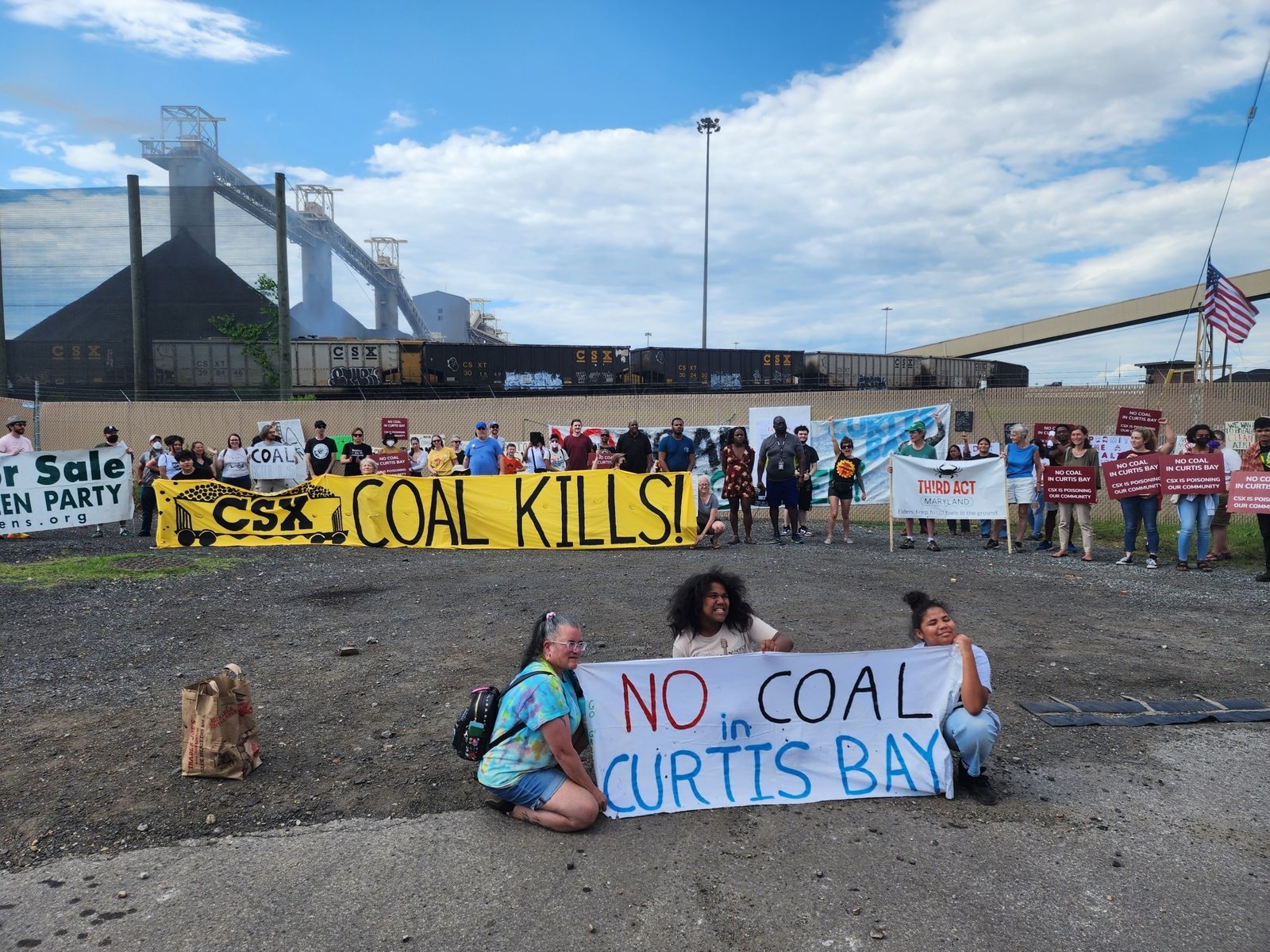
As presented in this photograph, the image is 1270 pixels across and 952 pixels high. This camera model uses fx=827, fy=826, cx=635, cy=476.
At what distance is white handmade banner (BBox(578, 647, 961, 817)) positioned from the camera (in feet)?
12.3

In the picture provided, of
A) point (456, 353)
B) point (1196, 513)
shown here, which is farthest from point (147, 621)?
point (456, 353)

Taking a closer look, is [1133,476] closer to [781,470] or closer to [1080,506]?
[1080,506]

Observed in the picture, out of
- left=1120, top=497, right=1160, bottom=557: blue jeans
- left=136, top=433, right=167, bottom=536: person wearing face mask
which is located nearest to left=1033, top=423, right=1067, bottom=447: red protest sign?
left=1120, top=497, right=1160, bottom=557: blue jeans

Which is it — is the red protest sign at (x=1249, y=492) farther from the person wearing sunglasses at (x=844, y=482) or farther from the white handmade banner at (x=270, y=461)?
the white handmade banner at (x=270, y=461)

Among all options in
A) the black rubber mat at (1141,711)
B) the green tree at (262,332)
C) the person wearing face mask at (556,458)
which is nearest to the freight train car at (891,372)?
the person wearing face mask at (556,458)

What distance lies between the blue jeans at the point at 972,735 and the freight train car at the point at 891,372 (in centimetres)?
2602

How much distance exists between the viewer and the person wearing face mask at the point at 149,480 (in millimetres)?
12695

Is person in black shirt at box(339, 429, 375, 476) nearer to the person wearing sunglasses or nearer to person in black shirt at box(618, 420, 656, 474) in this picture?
person in black shirt at box(618, 420, 656, 474)

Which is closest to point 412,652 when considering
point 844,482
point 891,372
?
point 844,482

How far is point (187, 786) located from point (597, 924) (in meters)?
2.28

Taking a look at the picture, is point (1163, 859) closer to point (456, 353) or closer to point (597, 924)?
point (597, 924)

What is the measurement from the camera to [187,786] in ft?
13.0

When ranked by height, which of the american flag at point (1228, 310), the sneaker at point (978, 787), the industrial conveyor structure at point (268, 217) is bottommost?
the sneaker at point (978, 787)

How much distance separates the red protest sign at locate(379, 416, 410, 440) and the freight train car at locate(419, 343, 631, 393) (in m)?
9.08
